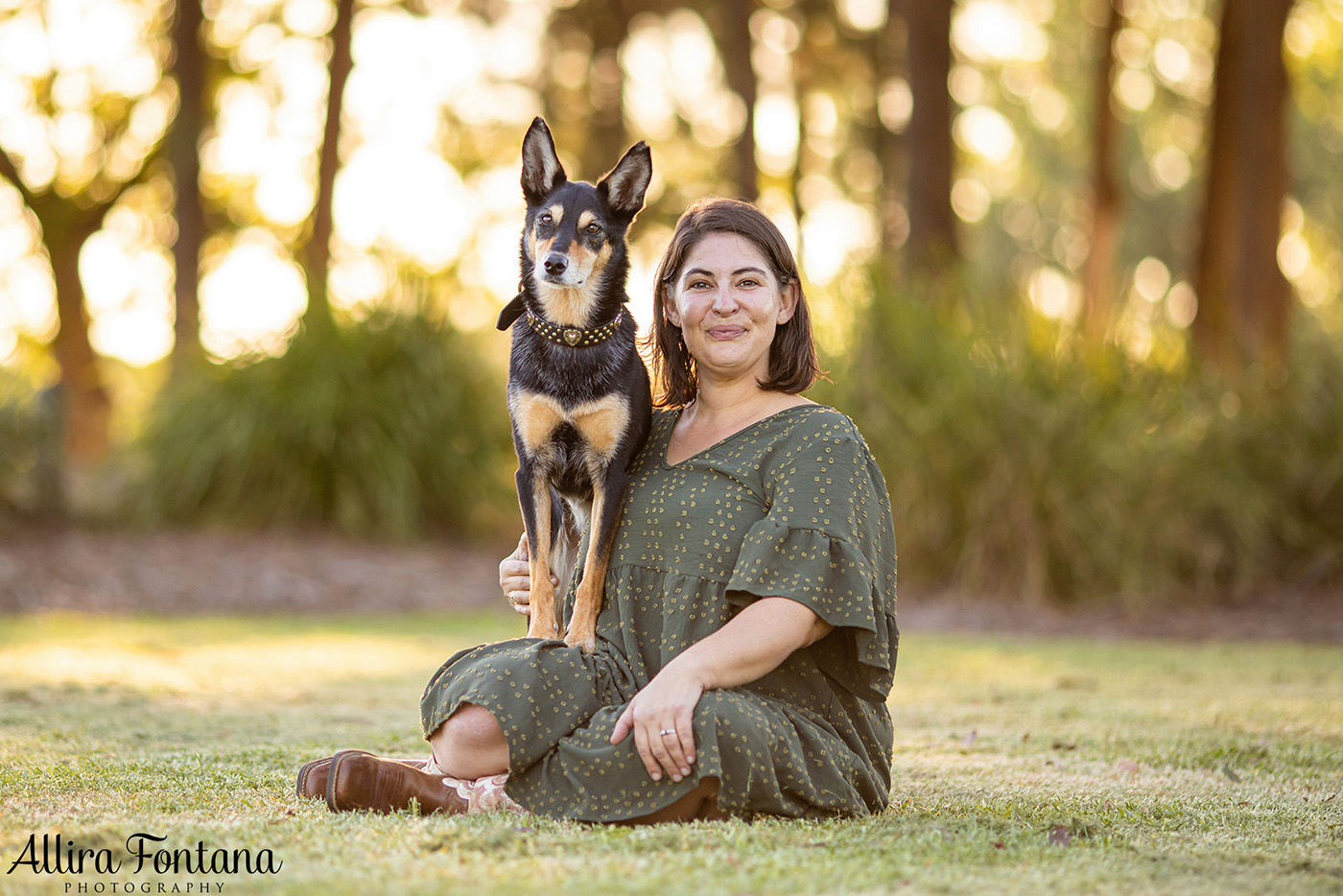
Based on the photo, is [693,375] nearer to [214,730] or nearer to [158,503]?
[214,730]

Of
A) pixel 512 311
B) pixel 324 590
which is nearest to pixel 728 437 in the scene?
pixel 512 311

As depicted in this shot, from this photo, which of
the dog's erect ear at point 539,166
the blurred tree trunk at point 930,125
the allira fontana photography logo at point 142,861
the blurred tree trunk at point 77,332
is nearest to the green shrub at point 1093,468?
the blurred tree trunk at point 930,125

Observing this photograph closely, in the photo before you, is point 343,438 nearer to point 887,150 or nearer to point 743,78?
point 743,78

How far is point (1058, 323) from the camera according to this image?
848 centimetres

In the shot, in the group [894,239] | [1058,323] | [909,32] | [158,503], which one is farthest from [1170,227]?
[158,503]

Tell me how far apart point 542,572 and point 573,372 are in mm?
550

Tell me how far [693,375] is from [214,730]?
196 cm

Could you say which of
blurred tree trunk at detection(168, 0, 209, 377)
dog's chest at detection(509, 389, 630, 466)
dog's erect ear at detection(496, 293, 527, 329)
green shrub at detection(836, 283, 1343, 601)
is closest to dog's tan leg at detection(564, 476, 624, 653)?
dog's chest at detection(509, 389, 630, 466)

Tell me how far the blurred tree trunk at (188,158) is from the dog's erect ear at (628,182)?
10.9 metres

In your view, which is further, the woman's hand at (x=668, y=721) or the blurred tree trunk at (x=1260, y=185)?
the blurred tree trunk at (x=1260, y=185)

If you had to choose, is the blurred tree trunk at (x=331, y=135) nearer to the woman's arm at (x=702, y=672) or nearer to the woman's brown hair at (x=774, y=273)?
the woman's brown hair at (x=774, y=273)

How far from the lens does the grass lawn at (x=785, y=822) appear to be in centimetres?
216

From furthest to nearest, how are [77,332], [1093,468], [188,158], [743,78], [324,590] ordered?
[77,332] → [743,78] → [188,158] → [324,590] → [1093,468]

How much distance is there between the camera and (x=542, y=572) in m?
3.32
